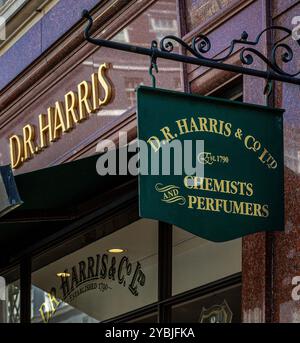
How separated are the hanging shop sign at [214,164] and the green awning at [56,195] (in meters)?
2.22

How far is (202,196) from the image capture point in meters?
7.57

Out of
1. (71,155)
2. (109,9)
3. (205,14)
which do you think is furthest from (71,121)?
(205,14)

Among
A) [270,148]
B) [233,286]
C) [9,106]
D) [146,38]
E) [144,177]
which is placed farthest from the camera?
[9,106]

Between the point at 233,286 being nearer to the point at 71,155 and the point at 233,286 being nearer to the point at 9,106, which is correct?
the point at 71,155

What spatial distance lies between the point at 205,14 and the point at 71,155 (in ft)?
7.98

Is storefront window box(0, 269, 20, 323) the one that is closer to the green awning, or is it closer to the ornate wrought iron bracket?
the green awning

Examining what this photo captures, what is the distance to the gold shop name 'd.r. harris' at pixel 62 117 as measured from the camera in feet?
36.8

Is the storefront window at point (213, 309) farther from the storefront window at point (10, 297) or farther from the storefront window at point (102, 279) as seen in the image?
the storefront window at point (10, 297)

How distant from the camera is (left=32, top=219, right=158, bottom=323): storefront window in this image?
10992 millimetres

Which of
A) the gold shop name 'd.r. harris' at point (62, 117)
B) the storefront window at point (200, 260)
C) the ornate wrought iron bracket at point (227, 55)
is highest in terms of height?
the gold shop name 'd.r. harris' at point (62, 117)

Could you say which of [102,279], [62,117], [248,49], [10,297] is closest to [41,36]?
[62,117]

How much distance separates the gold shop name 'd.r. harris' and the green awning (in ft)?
2.42

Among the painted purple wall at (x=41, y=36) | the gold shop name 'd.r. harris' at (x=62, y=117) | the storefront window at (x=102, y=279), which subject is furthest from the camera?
the painted purple wall at (x=41, y=36)

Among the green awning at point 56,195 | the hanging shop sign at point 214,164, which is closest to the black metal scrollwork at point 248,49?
the hanging shop sign at point 214,164
